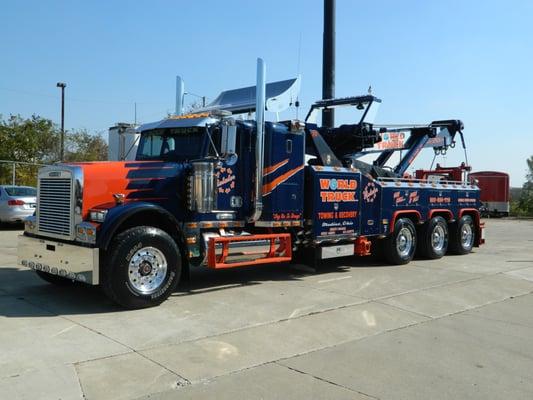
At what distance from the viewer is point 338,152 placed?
38.3 feet

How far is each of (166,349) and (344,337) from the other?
77.8 inches

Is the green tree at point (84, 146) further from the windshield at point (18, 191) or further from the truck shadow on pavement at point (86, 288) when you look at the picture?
the truck shadow on pavement at point (86, 288)

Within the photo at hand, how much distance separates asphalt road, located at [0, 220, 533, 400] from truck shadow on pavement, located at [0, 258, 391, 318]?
0.10 ft

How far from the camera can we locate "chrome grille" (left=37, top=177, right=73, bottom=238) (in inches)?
293

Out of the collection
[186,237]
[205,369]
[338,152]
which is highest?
[338,152]

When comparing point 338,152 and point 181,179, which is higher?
point 338,152

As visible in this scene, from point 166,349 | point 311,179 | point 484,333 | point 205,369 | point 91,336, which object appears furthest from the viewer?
point 311,179

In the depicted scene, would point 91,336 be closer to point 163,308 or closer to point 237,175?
point 163,308

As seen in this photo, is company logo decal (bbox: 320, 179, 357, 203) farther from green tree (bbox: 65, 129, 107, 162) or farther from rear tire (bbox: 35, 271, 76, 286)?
green tree (bbox: 65, 129, 107, 162)

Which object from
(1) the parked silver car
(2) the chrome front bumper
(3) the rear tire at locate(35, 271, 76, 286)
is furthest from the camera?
(1) the parked silver car

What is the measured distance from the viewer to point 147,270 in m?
7.32

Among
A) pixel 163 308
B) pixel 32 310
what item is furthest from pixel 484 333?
pixel 32 310

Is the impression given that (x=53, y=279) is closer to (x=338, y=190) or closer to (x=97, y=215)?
(x=97, y=215)

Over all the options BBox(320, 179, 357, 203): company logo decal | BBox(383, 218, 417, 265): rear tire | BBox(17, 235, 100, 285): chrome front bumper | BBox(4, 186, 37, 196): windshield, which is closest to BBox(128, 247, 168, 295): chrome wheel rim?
BBox(17, 235, 100, 285): chrome front bumper
